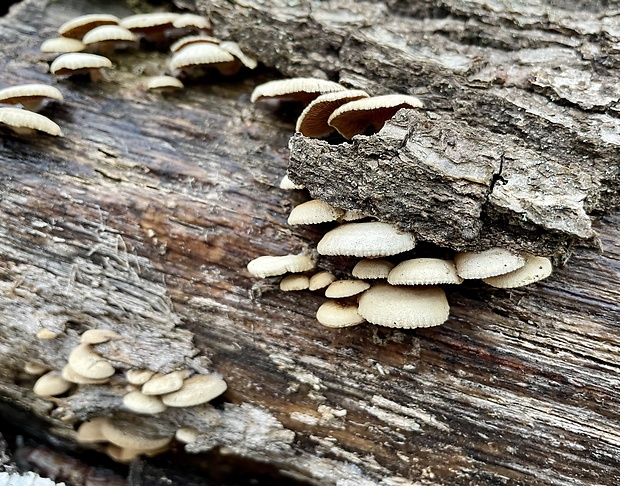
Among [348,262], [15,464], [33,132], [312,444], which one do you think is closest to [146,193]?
[33,132]

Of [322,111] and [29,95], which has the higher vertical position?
[322,111]

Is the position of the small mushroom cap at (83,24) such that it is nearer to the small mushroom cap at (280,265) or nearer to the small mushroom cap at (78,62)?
the small mushroom cap at (78,62)

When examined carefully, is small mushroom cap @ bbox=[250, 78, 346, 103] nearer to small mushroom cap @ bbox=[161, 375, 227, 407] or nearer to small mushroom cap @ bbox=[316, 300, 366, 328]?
small mushroom cap @ bbox=[316, 300, 366, 328]

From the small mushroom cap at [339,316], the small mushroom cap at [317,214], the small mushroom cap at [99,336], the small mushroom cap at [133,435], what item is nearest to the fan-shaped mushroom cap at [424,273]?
the small mushroom cap at [339,316]

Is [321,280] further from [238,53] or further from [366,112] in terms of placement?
[238,53]

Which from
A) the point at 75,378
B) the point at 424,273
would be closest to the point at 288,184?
the point at 424,273
